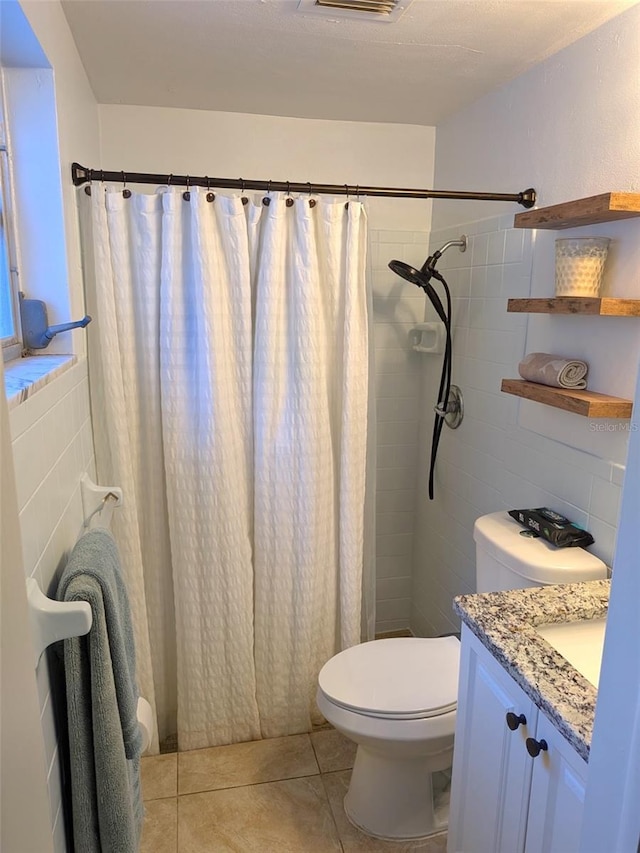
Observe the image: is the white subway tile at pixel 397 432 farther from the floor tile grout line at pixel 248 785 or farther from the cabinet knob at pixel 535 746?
the cabinet knob at pixel 535 746

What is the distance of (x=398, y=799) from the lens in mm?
1740

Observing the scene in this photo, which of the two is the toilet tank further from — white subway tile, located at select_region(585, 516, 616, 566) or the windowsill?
the windowsill

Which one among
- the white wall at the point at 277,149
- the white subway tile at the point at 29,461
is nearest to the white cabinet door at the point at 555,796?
the white subway tile at the point at 29,461

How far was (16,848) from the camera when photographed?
0.51m

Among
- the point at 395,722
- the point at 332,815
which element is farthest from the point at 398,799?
the point at 395,722

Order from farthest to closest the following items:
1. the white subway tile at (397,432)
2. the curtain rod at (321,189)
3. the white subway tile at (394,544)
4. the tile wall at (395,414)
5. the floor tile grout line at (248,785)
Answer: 1. the white subway tile at (394,544)
2. the white subway tile at (397,432)
3. the tile wall at (395,414)
4. the floor tile grout line at (248,785)
5. the curtain rod at (321,189)

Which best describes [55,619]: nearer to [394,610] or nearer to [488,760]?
[488,760]

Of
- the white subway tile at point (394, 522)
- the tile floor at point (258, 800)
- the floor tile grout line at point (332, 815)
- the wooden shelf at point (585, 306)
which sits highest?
the wooden shelf at point (585, 306)

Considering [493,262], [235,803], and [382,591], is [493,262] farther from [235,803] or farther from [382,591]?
[235,803]

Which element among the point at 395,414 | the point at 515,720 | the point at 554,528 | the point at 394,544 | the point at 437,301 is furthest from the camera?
the point at 394,544

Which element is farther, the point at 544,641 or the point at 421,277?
the point at 421,277

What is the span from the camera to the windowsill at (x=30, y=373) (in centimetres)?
91

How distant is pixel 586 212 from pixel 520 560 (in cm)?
87

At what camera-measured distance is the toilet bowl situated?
1583 millimetres
